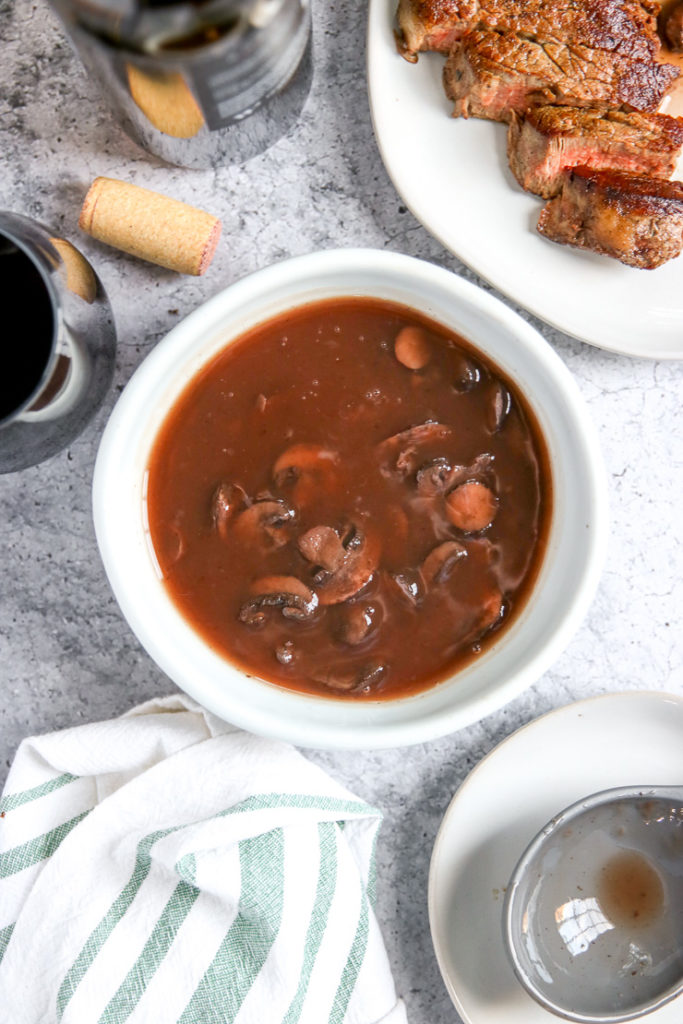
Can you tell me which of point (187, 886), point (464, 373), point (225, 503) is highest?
point (464, 373)

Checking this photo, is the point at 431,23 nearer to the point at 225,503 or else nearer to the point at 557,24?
the point at 557,24

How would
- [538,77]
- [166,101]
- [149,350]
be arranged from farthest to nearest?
[149,350]
[538,77]
[166,101]

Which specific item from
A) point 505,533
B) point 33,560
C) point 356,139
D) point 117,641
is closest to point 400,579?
point 505,533

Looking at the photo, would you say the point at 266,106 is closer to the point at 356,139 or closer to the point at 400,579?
the point at 356,139

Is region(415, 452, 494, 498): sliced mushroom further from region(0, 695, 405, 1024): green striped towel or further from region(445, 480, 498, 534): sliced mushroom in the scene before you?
region(0, 695, 405, 1024): green striped towel

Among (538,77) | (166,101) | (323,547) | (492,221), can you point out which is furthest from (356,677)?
(538,77)

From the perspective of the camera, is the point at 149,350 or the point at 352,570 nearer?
the point at 352,570
